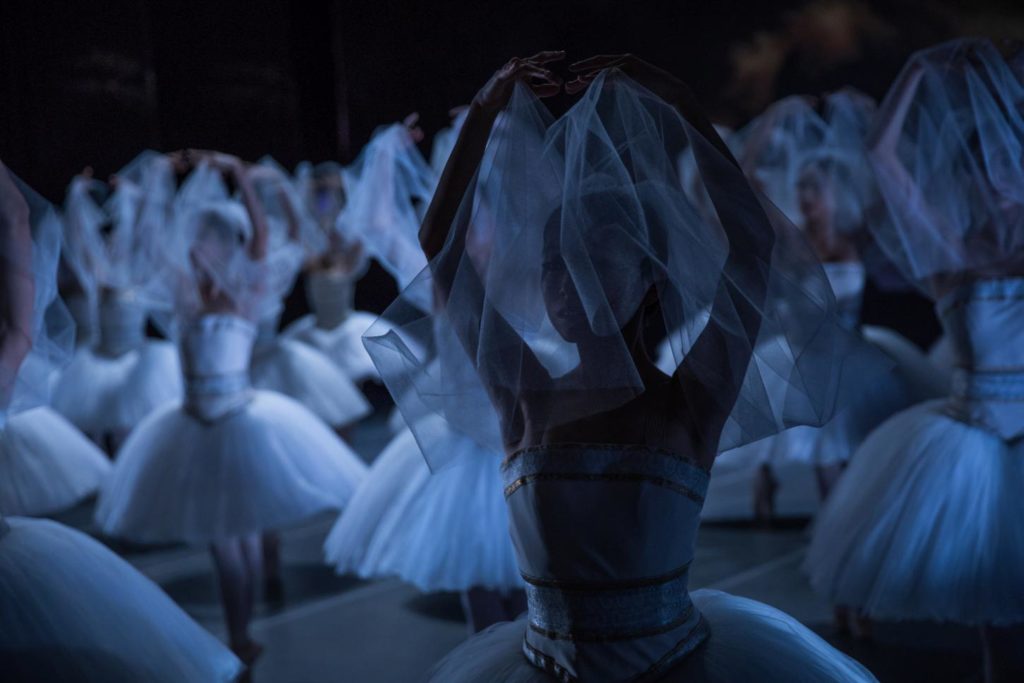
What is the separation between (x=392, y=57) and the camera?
2688mm

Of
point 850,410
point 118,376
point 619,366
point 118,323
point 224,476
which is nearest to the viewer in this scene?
point 619,366

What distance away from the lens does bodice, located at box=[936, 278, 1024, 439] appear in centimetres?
243

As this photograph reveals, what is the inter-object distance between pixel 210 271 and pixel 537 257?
2.31 m

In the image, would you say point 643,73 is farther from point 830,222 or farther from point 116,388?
point 116,388

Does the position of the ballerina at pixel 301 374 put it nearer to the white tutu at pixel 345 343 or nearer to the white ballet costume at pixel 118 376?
the white tutu at pixel 345 343

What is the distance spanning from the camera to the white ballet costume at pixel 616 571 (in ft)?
4.64

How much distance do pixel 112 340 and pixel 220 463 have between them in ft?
8.37

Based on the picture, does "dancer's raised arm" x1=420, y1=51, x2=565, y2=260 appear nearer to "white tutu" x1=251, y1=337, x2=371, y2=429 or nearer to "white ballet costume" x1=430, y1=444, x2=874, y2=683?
"white ballet costume" x1=430, y1=444, x2=874, y2=683

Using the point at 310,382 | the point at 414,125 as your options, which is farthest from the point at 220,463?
the point at 310,382

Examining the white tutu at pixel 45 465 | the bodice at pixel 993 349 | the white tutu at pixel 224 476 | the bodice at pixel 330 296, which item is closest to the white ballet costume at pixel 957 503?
the bodice at pixel 993 349

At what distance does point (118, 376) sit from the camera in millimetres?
5527

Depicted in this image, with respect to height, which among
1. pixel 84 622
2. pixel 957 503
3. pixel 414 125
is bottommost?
pixel 957 503

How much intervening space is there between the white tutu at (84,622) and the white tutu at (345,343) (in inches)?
143

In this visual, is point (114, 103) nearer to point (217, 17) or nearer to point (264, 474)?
point (217, 17)
